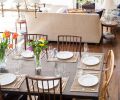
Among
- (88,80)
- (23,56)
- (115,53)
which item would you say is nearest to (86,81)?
(88,80)

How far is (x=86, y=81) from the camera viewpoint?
2.92 m

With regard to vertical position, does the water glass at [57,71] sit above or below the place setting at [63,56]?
below

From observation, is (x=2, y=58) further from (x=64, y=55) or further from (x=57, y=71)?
(x=64, y=55)

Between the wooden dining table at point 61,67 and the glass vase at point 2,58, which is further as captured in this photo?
the glass vase at point 2,58

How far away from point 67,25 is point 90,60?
2.73 meters

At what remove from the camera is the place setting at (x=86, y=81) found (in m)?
Result: 2.77

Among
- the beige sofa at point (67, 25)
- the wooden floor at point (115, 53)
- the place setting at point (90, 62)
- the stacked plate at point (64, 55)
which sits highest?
the beige sofa at point (67, 25)

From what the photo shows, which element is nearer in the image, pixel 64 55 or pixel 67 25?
pixel 64 55

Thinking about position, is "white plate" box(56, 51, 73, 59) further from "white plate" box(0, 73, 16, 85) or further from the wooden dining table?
"white plate" box(0, 73, 16, 85)

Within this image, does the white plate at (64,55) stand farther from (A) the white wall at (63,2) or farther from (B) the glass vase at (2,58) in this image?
(A) the white wall at (63,2)

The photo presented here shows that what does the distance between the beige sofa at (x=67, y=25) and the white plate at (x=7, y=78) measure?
10.4 ft

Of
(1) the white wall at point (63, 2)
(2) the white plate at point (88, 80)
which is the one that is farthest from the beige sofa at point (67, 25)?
(2) the white plate at point (88, 80)

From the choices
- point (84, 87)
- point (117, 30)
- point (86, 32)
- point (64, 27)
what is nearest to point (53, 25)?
point (64, 27)

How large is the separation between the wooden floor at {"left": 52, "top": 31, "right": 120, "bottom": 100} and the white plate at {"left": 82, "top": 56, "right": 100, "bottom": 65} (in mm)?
852
